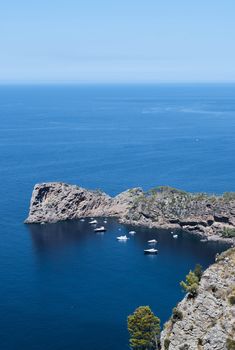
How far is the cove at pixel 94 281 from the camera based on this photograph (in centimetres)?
9469

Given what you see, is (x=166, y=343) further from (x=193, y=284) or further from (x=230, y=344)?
(x=230, y=344)

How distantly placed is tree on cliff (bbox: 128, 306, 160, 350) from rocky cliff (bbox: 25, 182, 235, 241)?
68739 millimetres

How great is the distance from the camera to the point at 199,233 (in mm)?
148625

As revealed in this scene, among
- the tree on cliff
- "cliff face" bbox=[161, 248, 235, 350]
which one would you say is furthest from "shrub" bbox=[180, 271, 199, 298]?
the tree on cliff

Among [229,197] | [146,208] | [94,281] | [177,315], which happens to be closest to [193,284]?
[177,315]

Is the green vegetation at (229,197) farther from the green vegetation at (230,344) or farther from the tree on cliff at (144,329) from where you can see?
the green vegetation at (230,344)

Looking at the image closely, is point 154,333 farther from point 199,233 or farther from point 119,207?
point 119,207

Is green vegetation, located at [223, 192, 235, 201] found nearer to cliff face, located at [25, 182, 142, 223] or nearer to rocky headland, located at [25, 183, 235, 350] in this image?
rocky headland, located at [25, 183, 235, 350]

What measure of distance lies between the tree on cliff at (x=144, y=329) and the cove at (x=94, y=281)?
37.2ft

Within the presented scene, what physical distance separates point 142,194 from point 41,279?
56171mm

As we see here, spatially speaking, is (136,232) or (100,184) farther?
(100,184)

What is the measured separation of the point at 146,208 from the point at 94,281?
147ft

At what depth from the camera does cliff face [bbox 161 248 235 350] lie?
55281 mm

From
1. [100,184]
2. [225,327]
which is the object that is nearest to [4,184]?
[100,184]
